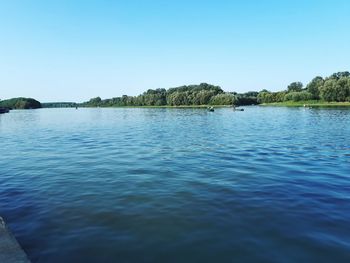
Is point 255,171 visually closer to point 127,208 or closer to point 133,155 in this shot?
point 127,208

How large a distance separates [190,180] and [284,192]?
472cm

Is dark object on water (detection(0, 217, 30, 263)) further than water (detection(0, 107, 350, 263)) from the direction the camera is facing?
No

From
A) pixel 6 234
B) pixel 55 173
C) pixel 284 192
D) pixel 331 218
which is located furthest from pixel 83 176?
pixel 331 218

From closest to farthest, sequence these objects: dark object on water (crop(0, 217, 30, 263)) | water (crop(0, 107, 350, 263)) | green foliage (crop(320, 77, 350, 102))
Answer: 1. dark object on water (crop(0, 217, 30, 263))
2. water (crop(0, 107, 350, 263))
3. green foliage (crop(320, 77, 350, 102))

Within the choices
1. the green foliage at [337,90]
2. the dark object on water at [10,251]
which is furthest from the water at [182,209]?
the green foliage at [337,90]

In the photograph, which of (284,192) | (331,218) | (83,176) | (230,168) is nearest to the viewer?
(331,218)

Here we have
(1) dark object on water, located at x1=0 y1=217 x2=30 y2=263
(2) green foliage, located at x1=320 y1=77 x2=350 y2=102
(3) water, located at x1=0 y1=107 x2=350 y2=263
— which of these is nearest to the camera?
(1) dark object on water, located at x1=0 y1=217 x2=30 y2=263

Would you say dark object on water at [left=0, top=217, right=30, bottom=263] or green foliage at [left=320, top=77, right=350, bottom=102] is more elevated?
green foliage at [left=320, top=77, right=350, bottom=102]

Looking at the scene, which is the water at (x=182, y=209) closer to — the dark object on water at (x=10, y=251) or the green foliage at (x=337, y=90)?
the dark object on water at (x=10, y=251)

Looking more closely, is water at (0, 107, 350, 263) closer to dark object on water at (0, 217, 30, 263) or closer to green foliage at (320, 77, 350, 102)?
dark object on water at (0, 217, 30, 263)

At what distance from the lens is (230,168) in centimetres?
1852

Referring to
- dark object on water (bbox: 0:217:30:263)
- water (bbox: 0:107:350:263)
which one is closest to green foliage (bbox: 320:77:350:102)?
water (bbox: 0:107:350:263)

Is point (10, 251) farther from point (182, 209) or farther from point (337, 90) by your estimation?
point (337, 90)

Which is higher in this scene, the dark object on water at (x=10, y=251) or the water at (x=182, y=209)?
the dark object on water at (x=10, y=251)
